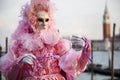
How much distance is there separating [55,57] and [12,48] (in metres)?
0.16

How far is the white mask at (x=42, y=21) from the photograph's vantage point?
1.37m

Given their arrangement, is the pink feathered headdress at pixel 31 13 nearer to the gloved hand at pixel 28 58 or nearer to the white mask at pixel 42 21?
the white mask at pixel 42 21

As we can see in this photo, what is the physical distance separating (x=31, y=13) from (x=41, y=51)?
149 millimetres

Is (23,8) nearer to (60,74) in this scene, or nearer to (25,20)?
(25,20)

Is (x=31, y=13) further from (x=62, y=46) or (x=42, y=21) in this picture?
(x=62, y=46)

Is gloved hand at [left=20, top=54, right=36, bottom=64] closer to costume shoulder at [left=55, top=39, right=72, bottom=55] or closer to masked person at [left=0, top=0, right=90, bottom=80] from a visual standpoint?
masked person at [left=0, top=0, right=90, bottom=80]

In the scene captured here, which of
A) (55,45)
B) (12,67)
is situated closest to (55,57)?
(55,45)

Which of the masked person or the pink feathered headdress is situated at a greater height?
the pink feathered headdress

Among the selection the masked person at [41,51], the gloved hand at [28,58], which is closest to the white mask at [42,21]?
the masked person at [41,51]

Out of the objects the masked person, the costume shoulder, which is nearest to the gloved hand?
the masked person

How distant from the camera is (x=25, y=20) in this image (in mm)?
1406

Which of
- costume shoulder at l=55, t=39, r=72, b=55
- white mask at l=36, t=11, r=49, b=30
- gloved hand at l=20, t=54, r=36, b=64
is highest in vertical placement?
white mask at l=36, t=11, r=49, b=30

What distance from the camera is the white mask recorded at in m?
1.37

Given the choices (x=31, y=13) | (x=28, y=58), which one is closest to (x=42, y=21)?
(x=31, y=13)
